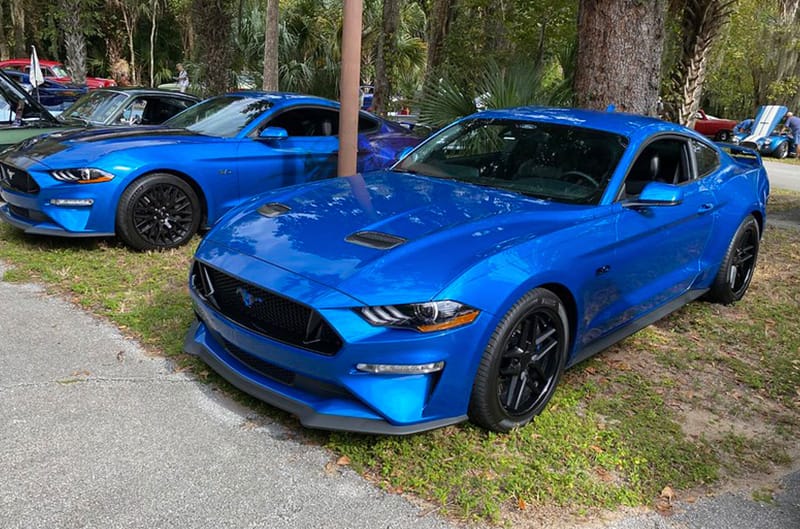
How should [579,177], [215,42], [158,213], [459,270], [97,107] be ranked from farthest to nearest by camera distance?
[215,42]
[97,107]
[158,213]
[579,177]
[459,270]

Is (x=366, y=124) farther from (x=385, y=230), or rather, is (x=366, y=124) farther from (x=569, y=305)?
(x=569, y=305)

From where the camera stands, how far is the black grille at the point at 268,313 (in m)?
2.94

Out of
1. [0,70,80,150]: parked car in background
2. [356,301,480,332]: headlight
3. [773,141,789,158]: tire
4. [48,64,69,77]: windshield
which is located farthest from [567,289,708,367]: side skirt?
[48,64,69,77]: windshield

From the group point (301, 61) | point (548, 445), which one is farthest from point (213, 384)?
point (301, 61)

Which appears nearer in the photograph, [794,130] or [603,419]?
[603,419]

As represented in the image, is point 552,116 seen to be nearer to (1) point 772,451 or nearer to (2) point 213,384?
(1) point 772,451

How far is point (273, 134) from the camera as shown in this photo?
6449 millimetres

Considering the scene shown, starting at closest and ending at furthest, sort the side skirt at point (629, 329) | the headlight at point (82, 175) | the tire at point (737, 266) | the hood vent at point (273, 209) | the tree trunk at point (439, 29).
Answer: the hood vent at point (273, 209) < the side skirt at point (629, 329) < the tire at point (737, 266) < the headlight at point (82, 175) < the tree trunk at point (439, 29)

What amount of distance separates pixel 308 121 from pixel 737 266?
4418 millimetres

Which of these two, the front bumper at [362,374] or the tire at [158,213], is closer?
the front bumper at [362,374]

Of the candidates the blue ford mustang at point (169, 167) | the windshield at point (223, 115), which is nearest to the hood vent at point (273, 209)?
the blue ford mustang at point (169, 167)

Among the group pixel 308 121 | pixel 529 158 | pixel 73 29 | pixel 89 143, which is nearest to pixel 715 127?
pixel 73 29

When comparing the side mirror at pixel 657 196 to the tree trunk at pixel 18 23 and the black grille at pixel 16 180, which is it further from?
the tree trunk at pixel 18 23

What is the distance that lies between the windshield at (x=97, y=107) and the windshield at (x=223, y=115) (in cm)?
168
